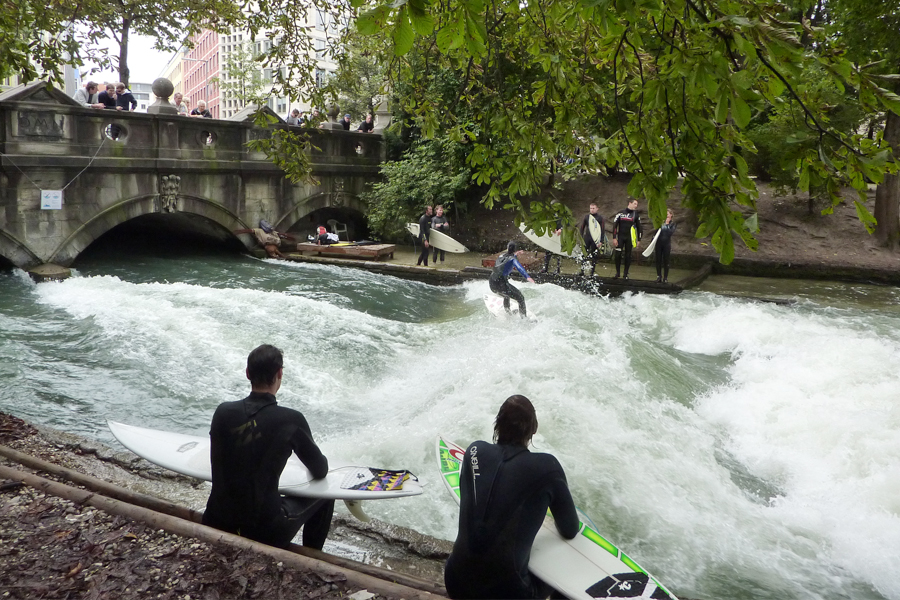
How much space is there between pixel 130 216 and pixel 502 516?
1638cm

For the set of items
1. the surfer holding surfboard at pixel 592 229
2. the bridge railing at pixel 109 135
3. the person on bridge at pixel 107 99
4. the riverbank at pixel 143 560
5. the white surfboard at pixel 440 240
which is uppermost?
the person on bridge at pixel 107 99

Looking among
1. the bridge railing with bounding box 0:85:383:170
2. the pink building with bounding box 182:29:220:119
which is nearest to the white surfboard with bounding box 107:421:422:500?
the bridge railing with bounding box 0:85:383:170

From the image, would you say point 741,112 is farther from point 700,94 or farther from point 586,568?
point 586,568

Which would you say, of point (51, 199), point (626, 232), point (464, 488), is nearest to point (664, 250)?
point (626, 232)

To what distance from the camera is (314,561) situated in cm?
357

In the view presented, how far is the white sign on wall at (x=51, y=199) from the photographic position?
15.6m

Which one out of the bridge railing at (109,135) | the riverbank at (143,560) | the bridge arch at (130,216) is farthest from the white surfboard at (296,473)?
the bridge arch at (130,216)

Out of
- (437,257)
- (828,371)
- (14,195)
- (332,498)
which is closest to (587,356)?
(828,371)

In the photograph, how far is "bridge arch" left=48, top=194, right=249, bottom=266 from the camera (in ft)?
54.1

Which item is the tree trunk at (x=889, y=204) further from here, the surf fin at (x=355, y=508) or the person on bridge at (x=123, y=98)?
the person on bridge at (x=123, y=98)

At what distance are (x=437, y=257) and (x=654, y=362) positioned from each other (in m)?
9.85

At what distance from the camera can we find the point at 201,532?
3803mm

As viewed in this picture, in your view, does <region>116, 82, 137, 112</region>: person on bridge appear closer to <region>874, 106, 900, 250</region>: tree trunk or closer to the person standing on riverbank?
the person standing on riverbank

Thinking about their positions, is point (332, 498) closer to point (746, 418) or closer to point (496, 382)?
point (496, 382)
